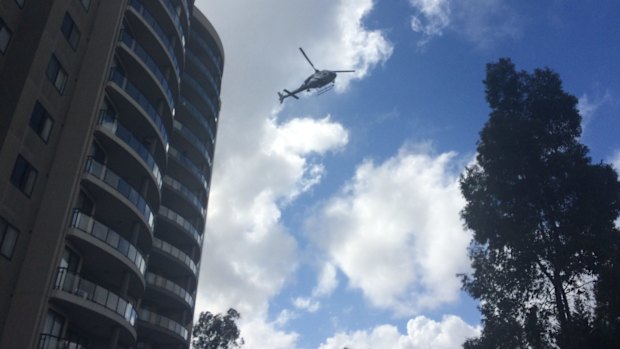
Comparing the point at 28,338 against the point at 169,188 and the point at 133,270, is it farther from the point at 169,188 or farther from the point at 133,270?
the point at 169,188

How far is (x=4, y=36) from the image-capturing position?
2333 centimetres

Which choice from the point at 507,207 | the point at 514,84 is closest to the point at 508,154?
the point at 507,207

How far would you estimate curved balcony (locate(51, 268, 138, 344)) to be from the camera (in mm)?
24219

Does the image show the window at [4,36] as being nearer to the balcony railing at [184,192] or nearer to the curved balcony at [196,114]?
the balcony railing at [184,192]

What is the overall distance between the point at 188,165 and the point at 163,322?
1379 centimetres

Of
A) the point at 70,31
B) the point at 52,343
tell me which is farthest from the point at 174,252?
the point at 70,31

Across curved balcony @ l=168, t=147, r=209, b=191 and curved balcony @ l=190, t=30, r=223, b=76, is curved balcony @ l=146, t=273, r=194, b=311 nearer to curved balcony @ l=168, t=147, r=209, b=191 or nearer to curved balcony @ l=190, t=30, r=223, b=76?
curved balcony @ l=168, t=147, r=209, b=191

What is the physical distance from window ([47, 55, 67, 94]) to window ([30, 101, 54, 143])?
1720mm

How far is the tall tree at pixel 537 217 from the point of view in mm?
30312

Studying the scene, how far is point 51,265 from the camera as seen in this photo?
2319 centimetres

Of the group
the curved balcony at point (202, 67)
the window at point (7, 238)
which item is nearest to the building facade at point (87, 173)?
the window at point (7, 238)

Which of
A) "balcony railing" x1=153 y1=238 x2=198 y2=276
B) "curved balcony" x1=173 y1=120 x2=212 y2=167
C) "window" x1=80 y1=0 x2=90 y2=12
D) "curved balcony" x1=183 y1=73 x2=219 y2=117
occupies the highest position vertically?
"curved balcony" x1=183 y1=73 x2=219 y2=117

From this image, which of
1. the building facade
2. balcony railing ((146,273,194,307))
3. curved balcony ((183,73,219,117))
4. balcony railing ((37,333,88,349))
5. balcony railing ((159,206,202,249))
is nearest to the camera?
the building facade

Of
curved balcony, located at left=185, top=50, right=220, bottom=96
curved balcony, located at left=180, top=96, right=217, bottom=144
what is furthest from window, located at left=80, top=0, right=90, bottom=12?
curved balcony, located at left=185, top=50, right=220, bottom=96
